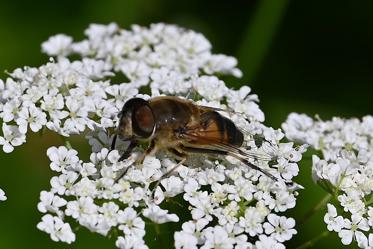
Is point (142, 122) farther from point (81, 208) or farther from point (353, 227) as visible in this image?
point (353, 227)

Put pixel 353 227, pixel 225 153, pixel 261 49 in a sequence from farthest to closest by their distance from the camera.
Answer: pixel 261 49
pixel 353 227
pixel 225 153

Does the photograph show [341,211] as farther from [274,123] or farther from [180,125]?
[274,123]

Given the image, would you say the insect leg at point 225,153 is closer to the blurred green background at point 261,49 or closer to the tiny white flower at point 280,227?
the tiny white flower at point 280,227

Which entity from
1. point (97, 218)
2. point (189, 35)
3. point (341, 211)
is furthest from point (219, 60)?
point (97, 218)

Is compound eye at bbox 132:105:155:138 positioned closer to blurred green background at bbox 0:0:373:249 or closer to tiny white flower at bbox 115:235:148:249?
tiny white flower at bbox 115:235:148:249

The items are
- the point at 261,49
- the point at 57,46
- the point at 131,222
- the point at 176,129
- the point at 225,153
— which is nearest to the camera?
the point at 131,222

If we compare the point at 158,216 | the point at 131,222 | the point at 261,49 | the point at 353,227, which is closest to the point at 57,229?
the point at 131,222

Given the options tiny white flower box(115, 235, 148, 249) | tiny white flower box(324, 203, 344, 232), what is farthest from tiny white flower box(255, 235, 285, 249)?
tiny white flower box(115, 235, 148, 249)
